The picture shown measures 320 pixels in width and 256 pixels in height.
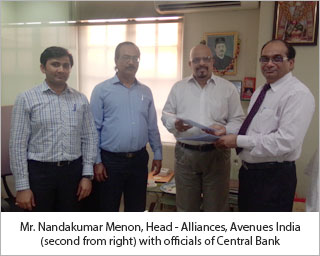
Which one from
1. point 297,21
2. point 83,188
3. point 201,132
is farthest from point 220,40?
point 83,188

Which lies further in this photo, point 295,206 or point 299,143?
point 295,206

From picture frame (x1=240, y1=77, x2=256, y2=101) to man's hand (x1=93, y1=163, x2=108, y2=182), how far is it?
182 cm

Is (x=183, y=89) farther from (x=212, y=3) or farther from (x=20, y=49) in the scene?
(x=20, y=49)

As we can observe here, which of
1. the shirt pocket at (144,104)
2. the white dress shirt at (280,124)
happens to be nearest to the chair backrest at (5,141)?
the shirt pocket at (144,104)

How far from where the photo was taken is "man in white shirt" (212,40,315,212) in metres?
1.35

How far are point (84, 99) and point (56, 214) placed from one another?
0.63 meters

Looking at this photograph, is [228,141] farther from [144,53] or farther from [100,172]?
[144,53]

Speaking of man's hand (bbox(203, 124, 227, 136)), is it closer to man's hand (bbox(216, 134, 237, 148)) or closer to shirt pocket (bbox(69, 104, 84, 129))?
man's hand (bbox(216, 134, 237, 148))

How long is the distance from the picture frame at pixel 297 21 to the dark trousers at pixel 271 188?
4.32ft

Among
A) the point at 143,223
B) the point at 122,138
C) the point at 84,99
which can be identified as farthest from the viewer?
the point at 122,138

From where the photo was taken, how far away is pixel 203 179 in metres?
1.80

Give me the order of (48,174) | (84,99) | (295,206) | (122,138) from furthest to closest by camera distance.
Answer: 1. (295,206)
2. (122,138)
3. (84,99)
4. (48,174)

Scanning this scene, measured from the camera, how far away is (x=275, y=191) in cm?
147

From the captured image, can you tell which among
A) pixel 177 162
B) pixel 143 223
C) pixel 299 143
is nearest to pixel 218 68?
pixel 177 162
